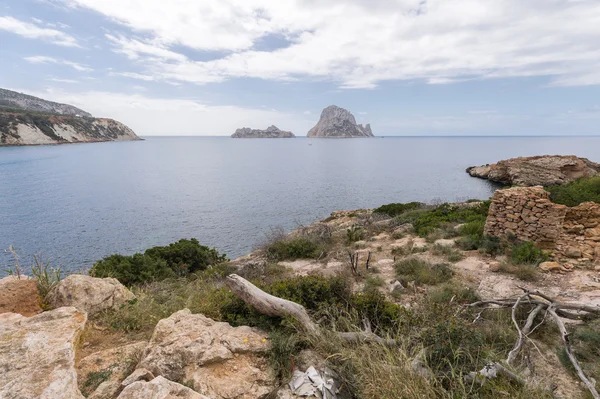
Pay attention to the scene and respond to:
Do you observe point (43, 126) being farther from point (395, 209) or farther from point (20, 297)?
point (20, 297)

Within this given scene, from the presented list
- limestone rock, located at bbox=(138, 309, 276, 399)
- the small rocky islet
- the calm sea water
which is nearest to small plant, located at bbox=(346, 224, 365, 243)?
the small rocky islet

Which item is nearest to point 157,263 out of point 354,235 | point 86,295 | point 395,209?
point 86,295

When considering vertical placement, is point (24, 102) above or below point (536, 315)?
above

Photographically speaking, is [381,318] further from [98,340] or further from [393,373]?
[98,340]

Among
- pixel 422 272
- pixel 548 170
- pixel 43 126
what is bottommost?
pixel 422 272

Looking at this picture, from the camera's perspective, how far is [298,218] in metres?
27.6

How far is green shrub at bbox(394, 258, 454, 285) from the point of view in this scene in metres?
8.45

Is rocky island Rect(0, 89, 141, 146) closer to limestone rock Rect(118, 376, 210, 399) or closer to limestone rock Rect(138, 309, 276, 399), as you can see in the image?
limestone rock Rect(138, 309, 276, 399)

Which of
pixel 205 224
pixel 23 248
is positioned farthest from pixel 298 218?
pixel 23 248

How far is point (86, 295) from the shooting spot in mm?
5750

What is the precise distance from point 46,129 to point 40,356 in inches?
6115

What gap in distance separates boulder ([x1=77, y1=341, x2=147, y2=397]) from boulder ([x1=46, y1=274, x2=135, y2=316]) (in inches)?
70.9

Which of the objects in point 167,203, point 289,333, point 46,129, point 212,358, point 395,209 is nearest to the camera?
point 212,358

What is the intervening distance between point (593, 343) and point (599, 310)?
0.90m
